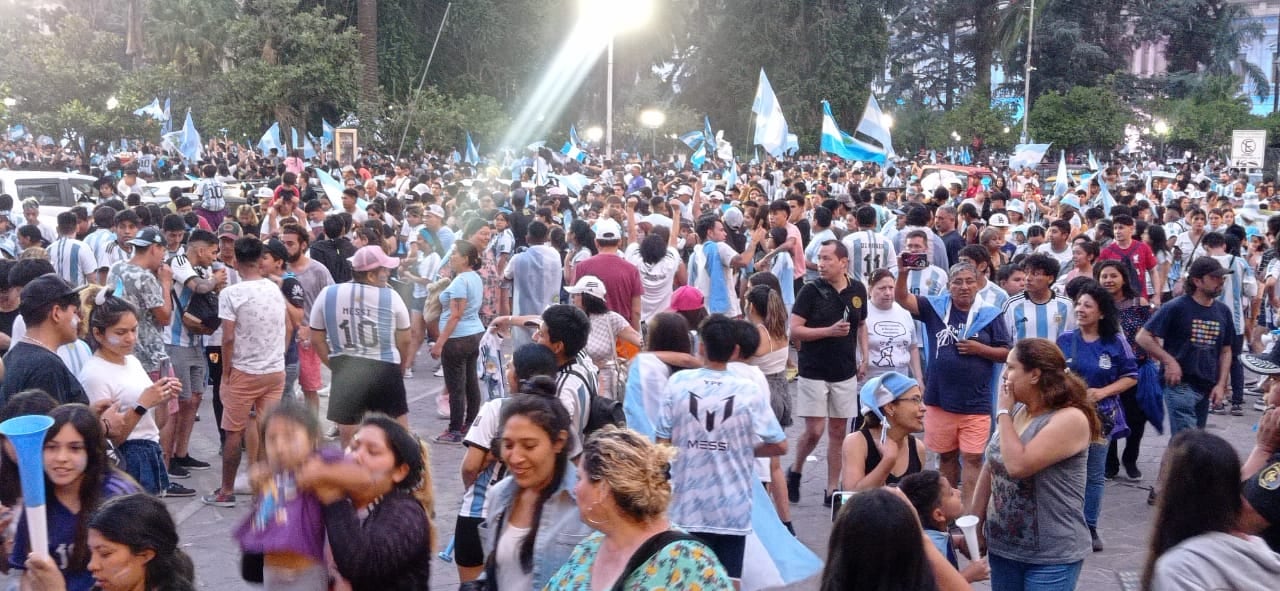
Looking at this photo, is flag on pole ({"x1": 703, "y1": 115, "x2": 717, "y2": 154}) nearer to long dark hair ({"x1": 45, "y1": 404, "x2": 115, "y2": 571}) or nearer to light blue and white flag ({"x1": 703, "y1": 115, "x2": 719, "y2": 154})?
light blue and white flag ({"x1": 703, "y1": 115, "x2": 719, "y2": 154})

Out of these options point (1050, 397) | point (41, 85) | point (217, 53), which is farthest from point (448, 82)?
point (1050, 397)

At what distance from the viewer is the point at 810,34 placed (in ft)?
160

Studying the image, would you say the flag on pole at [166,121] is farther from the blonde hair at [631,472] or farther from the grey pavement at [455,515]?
the blonde hair at [631,472]

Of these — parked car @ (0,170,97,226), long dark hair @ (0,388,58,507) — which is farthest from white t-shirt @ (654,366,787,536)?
parked car @ (0,170,97,226)

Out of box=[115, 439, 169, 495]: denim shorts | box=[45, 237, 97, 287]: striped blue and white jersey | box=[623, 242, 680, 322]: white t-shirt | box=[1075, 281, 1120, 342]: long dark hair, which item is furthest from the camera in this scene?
box=[623, 242, 680, 322]: white t-shirt

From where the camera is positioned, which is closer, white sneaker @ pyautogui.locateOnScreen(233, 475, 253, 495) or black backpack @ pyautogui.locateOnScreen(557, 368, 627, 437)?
black backpack @ pyautogui.locateOnScreen(557, 368, 627, 437)

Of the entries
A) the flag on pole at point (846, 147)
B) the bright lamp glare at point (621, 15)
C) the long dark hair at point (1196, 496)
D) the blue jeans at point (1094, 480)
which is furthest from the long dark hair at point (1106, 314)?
the bright lamp glare at point (621, 15)

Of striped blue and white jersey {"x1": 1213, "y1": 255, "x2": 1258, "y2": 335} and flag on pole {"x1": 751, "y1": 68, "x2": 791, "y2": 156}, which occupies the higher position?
flag on pole {"x1": 751, "y1": 68, "x2": 791, "y2": 156}

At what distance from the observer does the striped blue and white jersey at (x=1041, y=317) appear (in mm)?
7664

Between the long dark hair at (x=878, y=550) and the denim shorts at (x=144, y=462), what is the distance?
3.73 meters

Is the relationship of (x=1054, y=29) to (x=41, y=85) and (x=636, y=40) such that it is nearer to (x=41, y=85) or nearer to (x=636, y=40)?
(x=636, y=40)

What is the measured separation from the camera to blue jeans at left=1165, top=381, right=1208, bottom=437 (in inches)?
306

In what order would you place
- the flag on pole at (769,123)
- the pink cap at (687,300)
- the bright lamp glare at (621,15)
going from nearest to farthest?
the pink cap at (687,300) < the flag on pole at (769,123) < the bright lamp glare at (621,15)

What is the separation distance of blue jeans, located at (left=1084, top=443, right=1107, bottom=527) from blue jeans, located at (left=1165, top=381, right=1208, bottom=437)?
3.76 ft
